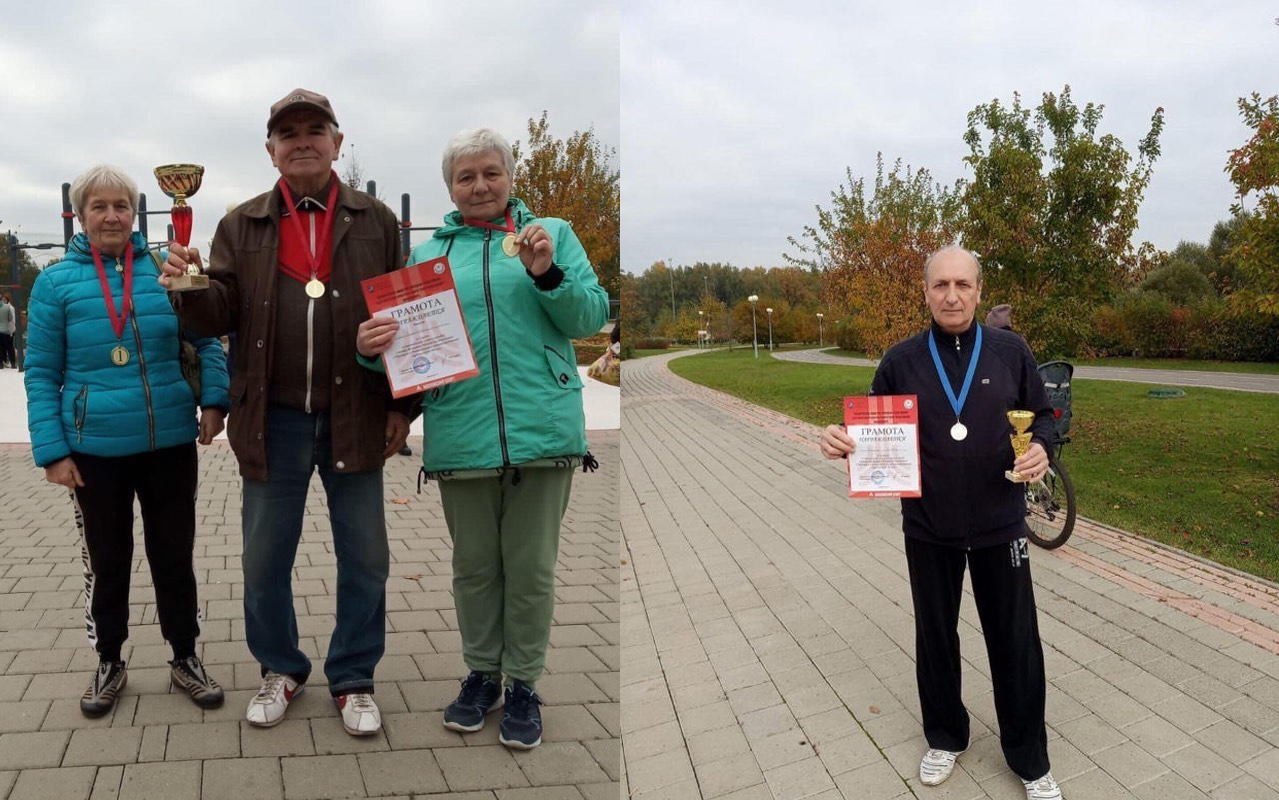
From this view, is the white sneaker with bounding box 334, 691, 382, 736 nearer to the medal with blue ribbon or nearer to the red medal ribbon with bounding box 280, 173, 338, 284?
the red medal ribbon with bounding box 280, 173, 338, 284

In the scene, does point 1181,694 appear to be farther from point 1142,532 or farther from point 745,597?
point 1142,532

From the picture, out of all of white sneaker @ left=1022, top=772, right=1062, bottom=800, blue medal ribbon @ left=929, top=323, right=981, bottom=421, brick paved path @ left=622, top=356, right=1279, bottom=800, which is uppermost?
blue medal ribbon @ left=929, top=323, right=981, bottom=421

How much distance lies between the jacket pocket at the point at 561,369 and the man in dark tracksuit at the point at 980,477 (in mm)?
859

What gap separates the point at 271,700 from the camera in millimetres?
3381

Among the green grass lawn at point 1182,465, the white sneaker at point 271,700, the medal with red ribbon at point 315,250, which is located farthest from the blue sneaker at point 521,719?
the green grass lawn at point 1182,465

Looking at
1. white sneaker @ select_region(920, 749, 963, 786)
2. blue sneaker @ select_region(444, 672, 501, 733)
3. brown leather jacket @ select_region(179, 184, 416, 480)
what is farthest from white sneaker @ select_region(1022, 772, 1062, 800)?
brown leather jacket @ select_region(179, 184, 416, 480)

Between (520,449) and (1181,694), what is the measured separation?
2796mm

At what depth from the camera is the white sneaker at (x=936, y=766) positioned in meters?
3.22

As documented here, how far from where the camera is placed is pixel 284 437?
10.6 ft

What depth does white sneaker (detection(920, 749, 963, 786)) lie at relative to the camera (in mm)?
3223

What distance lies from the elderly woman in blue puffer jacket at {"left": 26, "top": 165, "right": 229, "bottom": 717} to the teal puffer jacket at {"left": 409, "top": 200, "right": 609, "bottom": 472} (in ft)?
3.24

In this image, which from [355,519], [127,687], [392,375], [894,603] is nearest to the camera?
[392,375]

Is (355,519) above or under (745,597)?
above

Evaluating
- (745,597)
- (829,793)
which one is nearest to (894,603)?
(745,597)
